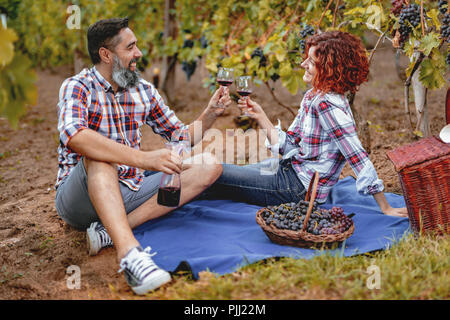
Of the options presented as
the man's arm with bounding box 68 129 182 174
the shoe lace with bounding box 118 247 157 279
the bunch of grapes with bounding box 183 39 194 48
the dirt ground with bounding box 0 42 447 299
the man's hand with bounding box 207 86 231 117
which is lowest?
the dirt ground with bounding box 0 42 447 299

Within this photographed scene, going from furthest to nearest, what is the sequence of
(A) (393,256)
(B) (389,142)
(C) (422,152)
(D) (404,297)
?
(B) (389,142)
(C) (422,152)
(A) (393,256)
(D) (404,297)

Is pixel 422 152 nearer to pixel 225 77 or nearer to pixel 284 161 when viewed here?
pixel 284 161

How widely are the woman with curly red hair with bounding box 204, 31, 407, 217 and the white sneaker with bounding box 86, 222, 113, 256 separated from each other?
772 mm

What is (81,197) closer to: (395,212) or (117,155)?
(117,155)

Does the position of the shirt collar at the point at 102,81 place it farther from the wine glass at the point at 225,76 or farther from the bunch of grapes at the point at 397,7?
the bunch of grapes at the point at 397,7

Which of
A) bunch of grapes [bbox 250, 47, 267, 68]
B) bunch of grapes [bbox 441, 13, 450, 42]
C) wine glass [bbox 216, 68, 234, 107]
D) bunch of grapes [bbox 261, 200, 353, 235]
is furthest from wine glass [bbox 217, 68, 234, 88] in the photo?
bunch of grapes [bbox 250, 47, 267, 68]

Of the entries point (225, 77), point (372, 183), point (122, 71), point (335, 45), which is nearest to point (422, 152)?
point (372, 183)

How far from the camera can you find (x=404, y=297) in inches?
70.4

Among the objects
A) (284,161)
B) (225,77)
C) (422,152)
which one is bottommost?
(284,161)

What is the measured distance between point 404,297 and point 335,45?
133 centimetres

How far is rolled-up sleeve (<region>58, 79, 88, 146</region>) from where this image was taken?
2.23 meters

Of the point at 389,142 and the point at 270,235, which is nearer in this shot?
the point at 270,235

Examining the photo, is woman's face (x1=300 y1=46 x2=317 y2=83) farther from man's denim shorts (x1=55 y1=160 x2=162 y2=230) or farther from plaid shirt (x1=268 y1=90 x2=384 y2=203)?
man's denim shorts (x1=55 y1=160 x2=162 y2=230)

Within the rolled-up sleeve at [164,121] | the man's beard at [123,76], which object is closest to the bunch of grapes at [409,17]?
the rolled-up sleeve at [164,121]
